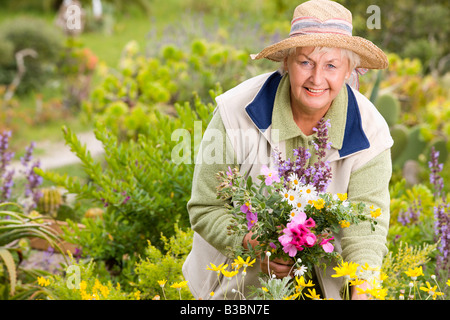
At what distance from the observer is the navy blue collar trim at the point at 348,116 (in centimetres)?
199

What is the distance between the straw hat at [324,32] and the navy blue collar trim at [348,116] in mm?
159

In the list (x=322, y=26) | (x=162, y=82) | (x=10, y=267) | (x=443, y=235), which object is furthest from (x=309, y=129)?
(x=162, y=82)

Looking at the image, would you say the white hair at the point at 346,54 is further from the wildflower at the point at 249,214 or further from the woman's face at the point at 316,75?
the wildflower at the point at 249,214

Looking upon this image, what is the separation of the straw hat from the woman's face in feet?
0.15

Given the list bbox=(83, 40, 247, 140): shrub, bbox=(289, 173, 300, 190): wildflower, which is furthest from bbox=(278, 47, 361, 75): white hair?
bbox=(83, 40, 247, 140): shrub

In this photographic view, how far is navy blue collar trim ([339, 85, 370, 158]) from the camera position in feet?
6.50

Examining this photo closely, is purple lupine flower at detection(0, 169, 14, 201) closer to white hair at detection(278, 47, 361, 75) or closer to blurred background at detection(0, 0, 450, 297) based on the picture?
blurred background at detection(0, 0, 450, 297)

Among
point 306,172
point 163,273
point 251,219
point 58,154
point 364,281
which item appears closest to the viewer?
point 364,281

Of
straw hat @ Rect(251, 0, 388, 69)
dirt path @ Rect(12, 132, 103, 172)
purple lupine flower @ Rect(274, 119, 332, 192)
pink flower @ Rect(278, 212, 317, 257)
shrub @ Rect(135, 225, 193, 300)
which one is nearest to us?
pink flower @ Rect(278, 212, 317, 257)

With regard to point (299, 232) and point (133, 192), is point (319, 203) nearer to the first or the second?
point (299, 232)

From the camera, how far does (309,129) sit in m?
2.06

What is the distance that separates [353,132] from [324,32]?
376mm

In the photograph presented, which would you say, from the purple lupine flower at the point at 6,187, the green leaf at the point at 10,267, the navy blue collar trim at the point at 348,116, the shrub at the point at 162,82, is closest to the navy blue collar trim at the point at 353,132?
the navy blue collar trim at the point at 348,116

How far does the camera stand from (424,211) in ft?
10.3
